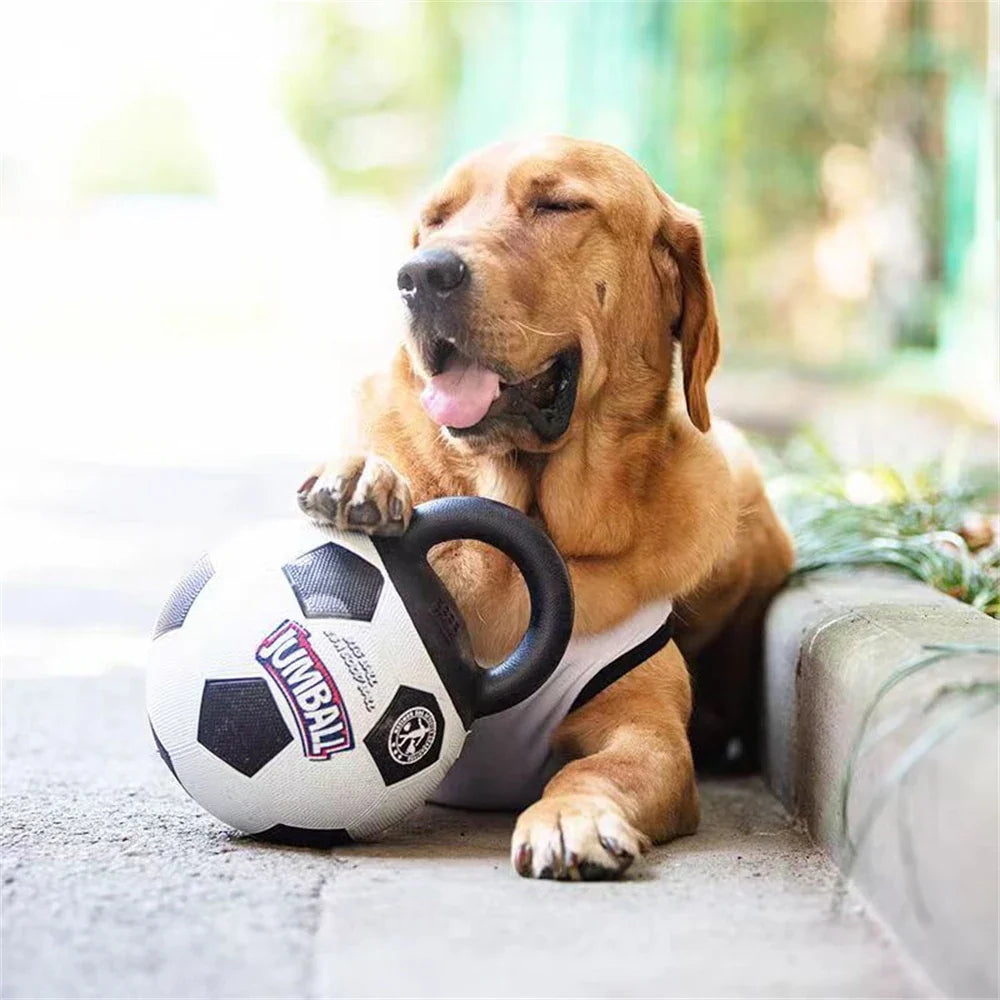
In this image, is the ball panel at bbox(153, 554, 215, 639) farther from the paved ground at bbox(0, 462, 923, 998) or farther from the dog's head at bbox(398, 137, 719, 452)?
the dog's head at bbox(398, 137, 719, 452)

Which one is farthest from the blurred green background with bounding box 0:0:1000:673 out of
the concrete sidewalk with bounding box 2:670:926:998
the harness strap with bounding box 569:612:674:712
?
the concrete sidewalk with bounding box 2:670:926:998

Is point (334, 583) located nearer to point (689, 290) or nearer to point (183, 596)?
point (183, 596)

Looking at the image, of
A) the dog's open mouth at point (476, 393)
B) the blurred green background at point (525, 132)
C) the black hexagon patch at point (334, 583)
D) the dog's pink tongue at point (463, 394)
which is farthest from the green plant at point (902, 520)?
the black hexagon patch at point (334, 583)

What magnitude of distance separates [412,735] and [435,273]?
3.11ft

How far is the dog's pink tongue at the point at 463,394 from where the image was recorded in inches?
143

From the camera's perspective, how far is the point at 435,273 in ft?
11.6

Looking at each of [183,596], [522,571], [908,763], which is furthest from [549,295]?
[908,763]

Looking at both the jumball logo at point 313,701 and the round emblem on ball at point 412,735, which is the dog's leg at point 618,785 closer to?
the round emblem on ball at point 412,735

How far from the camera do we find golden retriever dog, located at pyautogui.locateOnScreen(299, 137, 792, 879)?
3553 mm

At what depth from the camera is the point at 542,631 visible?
339 centimetres

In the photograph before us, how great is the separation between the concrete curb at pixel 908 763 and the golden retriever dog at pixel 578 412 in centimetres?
28

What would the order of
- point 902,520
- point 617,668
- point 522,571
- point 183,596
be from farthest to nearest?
point 902,520 < point 617,668 < point 522,571 < point 183,596

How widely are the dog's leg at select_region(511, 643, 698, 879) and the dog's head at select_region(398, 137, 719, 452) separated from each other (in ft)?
1.90

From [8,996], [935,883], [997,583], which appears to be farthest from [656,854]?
[997,583]
